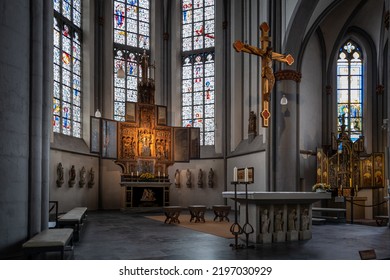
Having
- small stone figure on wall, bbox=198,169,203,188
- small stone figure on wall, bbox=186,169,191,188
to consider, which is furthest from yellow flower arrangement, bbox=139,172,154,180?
small stone figure on wall, bbox=198,169,203,188

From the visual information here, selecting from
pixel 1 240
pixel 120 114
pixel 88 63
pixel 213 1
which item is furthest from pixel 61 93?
pixel 1 240

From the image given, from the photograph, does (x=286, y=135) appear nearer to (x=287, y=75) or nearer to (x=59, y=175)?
(x=287, y=75)

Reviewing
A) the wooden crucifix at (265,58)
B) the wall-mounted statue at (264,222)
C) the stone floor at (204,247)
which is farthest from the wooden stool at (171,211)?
the wall-mounted statue at (264,222)

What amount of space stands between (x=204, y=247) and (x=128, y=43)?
20259 millimetres

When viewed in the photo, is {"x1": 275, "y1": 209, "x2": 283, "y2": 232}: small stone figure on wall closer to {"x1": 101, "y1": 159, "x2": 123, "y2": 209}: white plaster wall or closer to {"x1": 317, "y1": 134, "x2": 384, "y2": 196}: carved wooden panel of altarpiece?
{"x1": 317, "y1": 134, "x2": 384, "y2": 196}: carved wooden panel of altarpiece

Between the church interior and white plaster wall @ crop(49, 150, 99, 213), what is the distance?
0.09 m

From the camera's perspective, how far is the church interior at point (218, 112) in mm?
17297

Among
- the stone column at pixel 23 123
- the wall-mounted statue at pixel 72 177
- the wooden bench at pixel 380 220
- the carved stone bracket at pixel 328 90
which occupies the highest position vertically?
the carved stone bracket at pixel 328 90

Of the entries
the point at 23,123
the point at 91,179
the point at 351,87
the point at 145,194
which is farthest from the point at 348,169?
the point at 23,123

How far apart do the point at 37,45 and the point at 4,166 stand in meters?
2.40

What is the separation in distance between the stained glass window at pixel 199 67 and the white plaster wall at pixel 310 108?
6575mm

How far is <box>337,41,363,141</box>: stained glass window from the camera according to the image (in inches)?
→ 916

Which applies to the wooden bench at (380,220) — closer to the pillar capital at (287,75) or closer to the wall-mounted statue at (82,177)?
the pillar capital at (287,75)

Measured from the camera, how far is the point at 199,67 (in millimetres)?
27109
